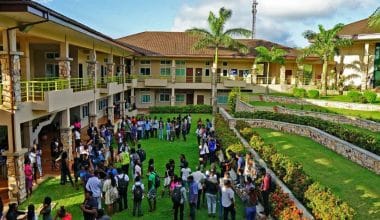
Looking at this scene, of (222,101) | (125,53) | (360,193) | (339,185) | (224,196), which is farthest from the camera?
(222,101)

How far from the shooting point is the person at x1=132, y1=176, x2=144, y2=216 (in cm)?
1122

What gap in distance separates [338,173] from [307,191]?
451cm

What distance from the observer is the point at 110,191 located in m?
11.4

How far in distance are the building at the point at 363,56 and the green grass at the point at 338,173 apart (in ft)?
60.4

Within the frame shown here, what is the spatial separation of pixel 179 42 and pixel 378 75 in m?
21.5

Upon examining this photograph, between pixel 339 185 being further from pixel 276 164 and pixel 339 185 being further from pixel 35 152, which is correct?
pixel 35 152

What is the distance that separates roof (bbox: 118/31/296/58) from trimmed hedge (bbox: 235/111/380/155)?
15957mm

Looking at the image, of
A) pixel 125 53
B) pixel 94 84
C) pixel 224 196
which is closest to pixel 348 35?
pixel 125 53

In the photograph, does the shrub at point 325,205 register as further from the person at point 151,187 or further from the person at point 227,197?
the person at point 151,187

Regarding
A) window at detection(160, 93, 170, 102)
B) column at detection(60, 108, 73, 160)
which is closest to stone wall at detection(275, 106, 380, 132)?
window at detection(160, 93, 170, 102)

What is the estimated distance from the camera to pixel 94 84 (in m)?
22.5

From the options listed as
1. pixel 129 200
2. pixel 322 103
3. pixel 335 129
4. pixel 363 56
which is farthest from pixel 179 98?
pixel 129 200

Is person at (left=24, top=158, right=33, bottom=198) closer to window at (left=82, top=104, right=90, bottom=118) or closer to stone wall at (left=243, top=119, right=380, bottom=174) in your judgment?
stone wall at (left=243, top=119, right=380, bottom=174)

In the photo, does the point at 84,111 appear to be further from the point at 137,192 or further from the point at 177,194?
the point at 177,194
